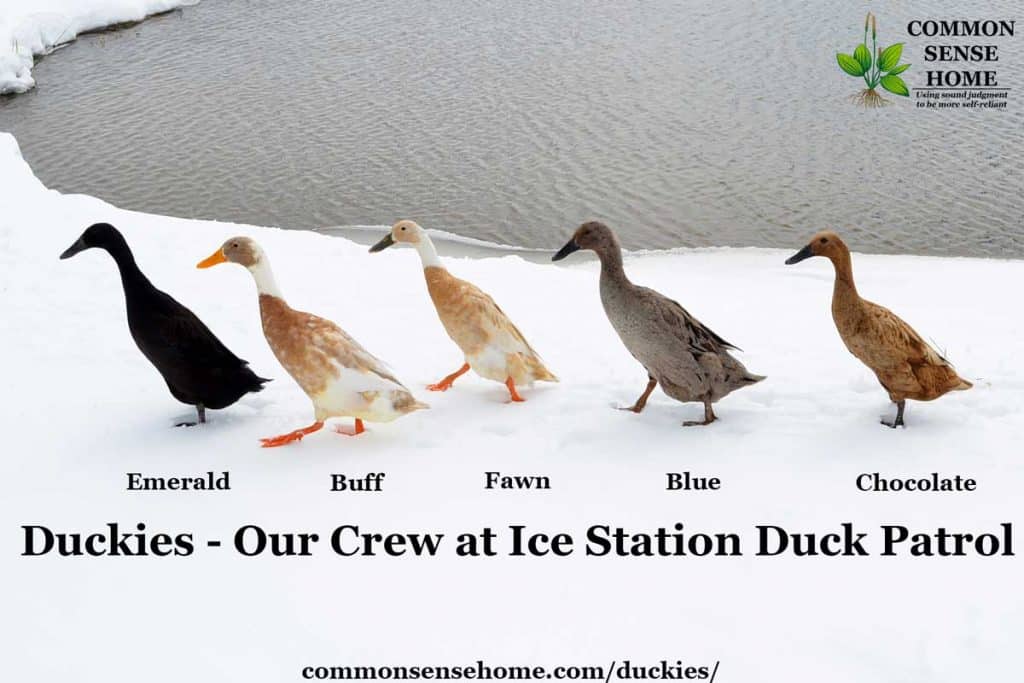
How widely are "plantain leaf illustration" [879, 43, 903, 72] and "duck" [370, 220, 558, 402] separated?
11.9m

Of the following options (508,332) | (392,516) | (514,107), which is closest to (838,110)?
(514,107)

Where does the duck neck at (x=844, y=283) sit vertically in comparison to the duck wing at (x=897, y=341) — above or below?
above

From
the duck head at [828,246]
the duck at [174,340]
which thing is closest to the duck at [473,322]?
the duck at [174,340]

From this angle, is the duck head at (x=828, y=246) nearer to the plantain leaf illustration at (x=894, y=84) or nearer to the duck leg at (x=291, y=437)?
the duck leg at (x=291, y=437)

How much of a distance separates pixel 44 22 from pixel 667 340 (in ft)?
72.9

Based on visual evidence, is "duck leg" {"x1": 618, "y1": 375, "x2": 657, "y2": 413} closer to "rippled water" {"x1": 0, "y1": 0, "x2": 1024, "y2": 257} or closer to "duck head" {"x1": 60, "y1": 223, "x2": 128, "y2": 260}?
"duck head" {"x1": 60, "y1": 223, "x2": 128, "y2": 260}

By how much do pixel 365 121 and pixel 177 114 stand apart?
3765mm

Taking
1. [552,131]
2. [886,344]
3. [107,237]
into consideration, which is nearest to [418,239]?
[107,237]

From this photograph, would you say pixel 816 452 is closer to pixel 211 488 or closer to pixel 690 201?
pixel 211 488

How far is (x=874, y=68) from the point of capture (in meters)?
15.8

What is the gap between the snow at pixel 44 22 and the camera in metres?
20.1

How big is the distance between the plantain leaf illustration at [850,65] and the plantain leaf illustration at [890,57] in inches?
14.9

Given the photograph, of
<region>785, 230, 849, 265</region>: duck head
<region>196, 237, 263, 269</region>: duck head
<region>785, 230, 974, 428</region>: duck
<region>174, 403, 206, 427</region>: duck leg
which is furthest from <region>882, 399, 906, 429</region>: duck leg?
<region>174, 403, 206, 427</region>: duck leg

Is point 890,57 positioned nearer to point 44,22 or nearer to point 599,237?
point 599,237
